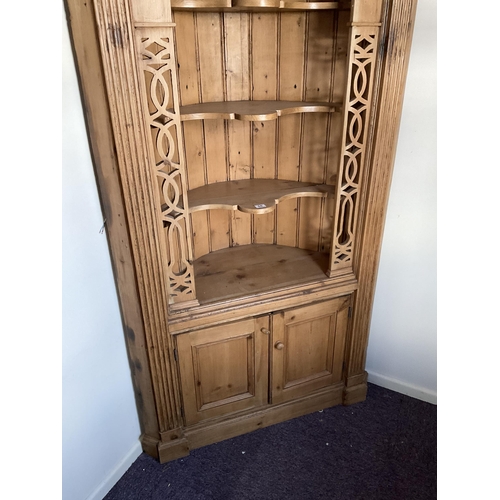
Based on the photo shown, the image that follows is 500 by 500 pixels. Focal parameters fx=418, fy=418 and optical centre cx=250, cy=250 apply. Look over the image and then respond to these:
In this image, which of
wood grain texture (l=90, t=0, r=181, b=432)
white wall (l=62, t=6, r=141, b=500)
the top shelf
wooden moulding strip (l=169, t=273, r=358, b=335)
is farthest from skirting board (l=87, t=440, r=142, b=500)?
the top shelf

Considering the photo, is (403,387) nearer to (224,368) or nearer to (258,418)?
(258,418)

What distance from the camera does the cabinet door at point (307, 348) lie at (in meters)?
1.92

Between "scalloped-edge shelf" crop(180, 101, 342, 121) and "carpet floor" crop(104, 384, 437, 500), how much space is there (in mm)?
1489

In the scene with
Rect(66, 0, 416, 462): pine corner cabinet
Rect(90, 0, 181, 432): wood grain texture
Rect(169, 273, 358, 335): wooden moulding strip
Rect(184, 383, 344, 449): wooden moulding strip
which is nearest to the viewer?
Rect(90, 0, 181, 432): wood grain texture

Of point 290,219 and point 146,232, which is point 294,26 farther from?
point 146,232

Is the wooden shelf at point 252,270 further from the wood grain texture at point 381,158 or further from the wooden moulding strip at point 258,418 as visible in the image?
the wooden moulding strip at point 258,418

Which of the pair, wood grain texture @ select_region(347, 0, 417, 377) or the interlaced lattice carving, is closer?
the interlaced lattice carving

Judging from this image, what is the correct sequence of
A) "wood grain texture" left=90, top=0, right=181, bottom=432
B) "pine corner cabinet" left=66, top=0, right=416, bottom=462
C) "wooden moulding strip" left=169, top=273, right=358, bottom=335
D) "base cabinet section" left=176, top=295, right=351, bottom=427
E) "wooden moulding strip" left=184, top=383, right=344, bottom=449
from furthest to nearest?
"wooden moulding strip" left=184, top=383, right=344, bottom=449, "base cabinet section" left=176, top=295, right=351, bottom=427, "wooden moulding strip" left=169, top=273, right=358, bottom=335, "pine corner cabinet" left=66, top=0, right=416, bottom=462, "wood grain texture" left=90, top=0, right=181, bottom=432

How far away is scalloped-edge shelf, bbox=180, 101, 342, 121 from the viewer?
1.56 m

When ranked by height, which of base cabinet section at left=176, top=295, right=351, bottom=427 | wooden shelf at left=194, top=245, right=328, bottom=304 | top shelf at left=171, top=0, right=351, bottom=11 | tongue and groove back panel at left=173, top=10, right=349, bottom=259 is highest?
top shelf at left=171, top=0, right=351, bottom=11

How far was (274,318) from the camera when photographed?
1861mm

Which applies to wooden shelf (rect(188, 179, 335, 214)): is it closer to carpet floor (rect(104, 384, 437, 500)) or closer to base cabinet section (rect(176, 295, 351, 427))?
base cabinet section (rect(176, 295, 351, 427))

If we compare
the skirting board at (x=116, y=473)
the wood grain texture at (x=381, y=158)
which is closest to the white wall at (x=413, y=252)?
the wood grain texture at (x=381, y=158)
